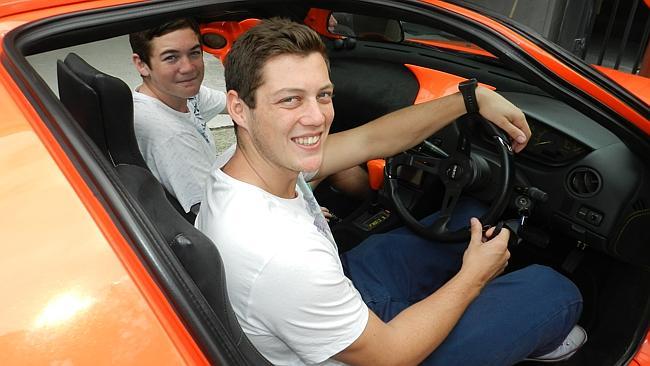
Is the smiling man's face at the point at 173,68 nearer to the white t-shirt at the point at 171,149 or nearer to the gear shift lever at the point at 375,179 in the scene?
the white t-shirt at the point at 171,149

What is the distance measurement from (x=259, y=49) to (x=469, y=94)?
0.76 m

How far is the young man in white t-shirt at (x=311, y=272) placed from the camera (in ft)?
3.60

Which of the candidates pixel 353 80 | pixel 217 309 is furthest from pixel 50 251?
pixel 353 80

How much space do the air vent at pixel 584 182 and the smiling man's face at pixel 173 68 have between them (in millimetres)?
1416

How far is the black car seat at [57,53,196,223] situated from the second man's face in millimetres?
552

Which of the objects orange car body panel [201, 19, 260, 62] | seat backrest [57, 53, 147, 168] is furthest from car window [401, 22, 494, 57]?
seat backrest [57, 53, 147, 168]

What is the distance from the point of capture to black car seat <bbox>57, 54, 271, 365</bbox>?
952 millimetres

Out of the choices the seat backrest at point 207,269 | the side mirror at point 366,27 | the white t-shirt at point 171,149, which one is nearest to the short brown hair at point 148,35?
the white t-shirt at point 171,149

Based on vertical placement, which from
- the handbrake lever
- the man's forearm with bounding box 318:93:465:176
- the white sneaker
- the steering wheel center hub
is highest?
the man's forearm with bounding box 318:93:465:176

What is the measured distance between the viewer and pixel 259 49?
124 cm

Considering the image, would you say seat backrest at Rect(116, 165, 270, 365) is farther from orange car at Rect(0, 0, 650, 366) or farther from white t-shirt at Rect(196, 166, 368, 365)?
white t-shirt at Rect(196, 166, 368, 365)

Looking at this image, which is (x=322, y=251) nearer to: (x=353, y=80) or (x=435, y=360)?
(x=435, y=360)

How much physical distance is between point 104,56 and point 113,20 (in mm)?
5307

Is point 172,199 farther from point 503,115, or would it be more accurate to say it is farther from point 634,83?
point 634,83
